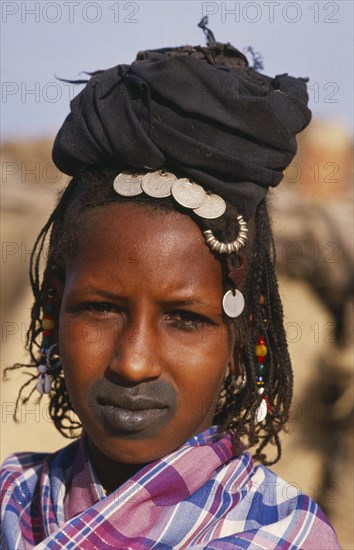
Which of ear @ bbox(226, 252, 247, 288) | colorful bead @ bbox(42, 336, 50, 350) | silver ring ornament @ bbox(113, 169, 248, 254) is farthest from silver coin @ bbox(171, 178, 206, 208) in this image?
colorful bead @ bbox(42, 336, 50, 350)

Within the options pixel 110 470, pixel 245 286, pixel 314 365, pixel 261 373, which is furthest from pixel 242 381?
pixel 314 365

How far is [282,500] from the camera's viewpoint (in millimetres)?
2107

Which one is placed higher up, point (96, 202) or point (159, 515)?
point (96, 202)

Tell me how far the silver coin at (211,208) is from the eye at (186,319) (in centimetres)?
23

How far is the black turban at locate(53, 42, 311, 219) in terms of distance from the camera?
6.56 ft

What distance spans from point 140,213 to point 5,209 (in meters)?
3.87

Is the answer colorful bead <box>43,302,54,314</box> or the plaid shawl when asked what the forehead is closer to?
colorful bead <box>43,302,54,314</box>

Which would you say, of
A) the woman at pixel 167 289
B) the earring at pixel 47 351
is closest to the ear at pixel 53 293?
the earring at pixel 47 351

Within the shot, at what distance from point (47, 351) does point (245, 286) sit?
610mm

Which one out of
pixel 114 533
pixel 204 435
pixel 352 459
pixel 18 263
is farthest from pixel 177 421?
pixel 18 263

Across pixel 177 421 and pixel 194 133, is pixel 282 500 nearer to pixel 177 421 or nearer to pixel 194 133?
pixel 177 421

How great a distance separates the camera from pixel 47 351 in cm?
241

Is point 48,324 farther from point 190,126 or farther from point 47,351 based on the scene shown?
point 190,126

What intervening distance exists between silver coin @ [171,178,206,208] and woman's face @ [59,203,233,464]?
0.16 ft
